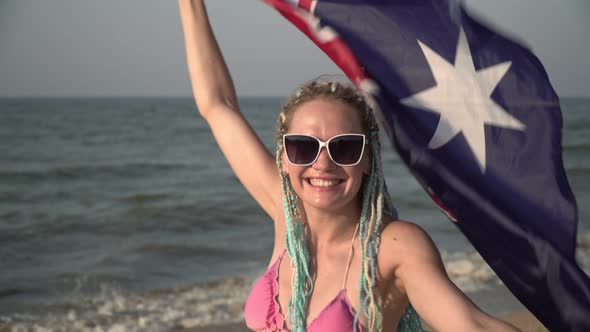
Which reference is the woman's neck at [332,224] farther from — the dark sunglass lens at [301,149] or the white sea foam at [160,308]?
the white sea foam at [160,308]

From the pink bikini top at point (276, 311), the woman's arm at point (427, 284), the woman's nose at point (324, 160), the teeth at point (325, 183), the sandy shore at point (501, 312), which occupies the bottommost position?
the sandy shore at point (501, 312)

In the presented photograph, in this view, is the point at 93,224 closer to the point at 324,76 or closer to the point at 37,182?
the point at 37,182

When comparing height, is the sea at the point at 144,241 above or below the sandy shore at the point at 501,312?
below

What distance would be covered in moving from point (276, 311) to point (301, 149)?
0.65 m

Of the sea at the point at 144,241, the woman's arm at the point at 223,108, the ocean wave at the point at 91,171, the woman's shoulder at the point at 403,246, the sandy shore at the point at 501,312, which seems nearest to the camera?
the woman's shoulder at the point at 403,246

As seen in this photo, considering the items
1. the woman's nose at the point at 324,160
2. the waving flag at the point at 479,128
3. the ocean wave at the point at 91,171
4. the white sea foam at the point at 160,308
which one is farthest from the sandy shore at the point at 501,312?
the ocean wave at the point at 91,171

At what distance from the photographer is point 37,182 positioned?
16266 millimetres

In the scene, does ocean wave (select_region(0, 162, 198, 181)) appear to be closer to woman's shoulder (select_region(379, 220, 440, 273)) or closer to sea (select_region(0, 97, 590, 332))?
sea (select_region(0, 97, 590, 332))

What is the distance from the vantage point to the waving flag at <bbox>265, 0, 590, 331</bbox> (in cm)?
263

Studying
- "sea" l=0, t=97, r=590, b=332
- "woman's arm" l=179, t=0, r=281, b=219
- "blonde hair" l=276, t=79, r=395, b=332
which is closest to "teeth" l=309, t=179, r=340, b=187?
"blonde hair" l=276, t=79, r=395, b=332

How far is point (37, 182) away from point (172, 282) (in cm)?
956

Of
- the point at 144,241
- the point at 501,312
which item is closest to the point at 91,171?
the point at 144,241

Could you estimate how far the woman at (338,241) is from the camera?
8.62 ft

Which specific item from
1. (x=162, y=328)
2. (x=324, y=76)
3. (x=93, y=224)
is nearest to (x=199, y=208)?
(x=93, y=224)
